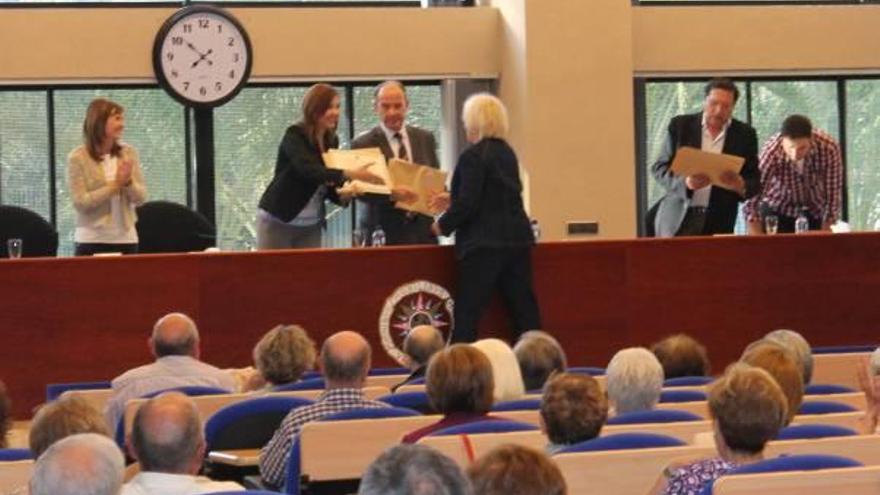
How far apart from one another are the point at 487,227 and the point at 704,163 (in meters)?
1.56

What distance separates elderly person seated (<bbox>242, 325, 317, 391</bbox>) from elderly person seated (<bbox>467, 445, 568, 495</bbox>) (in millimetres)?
4105

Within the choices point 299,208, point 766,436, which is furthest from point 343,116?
Result: point 766,436

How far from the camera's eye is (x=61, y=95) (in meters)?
14.6

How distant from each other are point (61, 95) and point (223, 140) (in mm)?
1329

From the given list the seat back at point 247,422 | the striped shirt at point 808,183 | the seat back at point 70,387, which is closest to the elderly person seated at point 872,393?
the seat back at point 247,422

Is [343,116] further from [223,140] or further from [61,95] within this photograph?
[61,95]

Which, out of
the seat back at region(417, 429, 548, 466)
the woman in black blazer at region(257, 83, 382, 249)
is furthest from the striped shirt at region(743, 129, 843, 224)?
the seat back at region(417, 429, 548, 466)

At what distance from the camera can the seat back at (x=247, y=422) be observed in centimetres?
699

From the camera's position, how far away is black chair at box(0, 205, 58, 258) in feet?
41.3

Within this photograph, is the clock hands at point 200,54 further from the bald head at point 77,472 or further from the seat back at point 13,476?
the bald head at point 77,472

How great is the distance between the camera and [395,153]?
12.1m

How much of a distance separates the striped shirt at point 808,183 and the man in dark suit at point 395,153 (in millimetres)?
2511

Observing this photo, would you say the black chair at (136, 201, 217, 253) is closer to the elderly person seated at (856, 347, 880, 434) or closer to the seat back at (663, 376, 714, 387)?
the seat back at (663, 376, 714, 387)

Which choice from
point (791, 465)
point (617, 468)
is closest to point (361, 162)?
point (617, 468)
